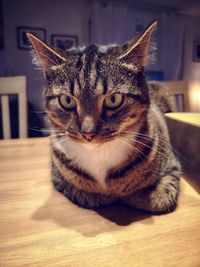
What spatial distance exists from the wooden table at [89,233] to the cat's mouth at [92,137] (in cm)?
18

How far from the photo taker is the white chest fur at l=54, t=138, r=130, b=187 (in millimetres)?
669

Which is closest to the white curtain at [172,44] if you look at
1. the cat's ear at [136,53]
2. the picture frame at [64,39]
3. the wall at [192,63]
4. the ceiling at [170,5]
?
the ceiling at [170,5]

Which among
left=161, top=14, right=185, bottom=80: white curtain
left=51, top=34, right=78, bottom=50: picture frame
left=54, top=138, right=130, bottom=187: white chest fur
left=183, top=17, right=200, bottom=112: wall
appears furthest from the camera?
left=183, top=17, right=200, bottom=112: wall

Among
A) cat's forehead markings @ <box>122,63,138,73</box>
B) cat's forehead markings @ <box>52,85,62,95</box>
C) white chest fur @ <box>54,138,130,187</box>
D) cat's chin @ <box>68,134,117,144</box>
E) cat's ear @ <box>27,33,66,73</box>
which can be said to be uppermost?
cat's ear @ <box>27,33,66,73</box>

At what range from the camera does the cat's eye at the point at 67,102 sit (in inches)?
25.8

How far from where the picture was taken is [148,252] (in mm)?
469

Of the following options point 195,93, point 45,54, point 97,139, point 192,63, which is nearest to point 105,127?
point 97,139

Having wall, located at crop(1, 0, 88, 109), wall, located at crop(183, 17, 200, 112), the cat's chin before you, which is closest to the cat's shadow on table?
the cat's chin

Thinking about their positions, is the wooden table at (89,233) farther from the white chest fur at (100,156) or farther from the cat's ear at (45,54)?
the cat's ear at (45,54)

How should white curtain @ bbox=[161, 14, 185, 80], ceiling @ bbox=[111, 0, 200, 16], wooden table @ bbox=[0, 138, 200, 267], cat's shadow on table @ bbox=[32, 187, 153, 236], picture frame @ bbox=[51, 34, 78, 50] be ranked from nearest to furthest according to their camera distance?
wooden table @ bbox=[0, 138, 200, 267] < cat's shadow on table @ bbox=[32, 187, 153, 236] < picture frame @ bbox=[51, 34, 78, 50] < ceiling @ bbox=[111, 0, 200, 16] < white curtain @ bbox=[161, 14, 185, 80]

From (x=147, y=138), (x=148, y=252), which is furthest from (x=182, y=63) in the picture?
(x=148, y=252)

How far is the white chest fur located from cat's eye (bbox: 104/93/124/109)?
0.09 metres

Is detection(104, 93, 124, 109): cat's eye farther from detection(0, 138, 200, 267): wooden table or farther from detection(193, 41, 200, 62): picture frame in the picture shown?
detection(193, 41, 200, 62): picture frame

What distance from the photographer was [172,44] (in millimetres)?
4734
